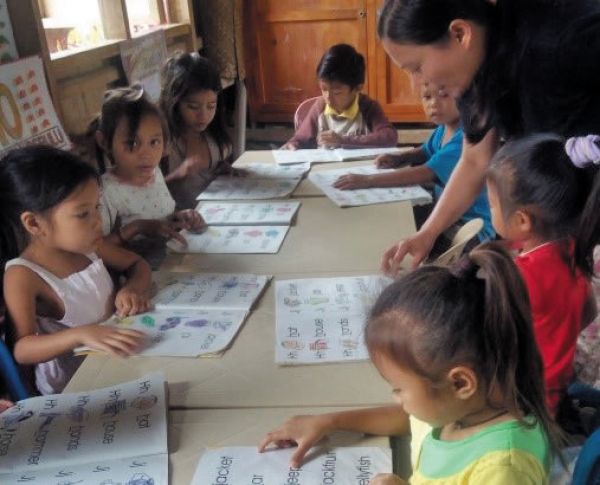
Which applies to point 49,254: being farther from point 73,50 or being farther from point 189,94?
point 73,50

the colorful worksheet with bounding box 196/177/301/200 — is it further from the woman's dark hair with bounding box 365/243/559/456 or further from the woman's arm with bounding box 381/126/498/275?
the woman's dark hair with bounding box 365/243/559/456

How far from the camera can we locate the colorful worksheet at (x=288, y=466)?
0.78 meters

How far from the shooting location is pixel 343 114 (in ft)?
8.48

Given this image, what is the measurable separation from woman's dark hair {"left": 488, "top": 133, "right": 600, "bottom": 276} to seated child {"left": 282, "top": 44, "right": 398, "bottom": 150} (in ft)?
4.41

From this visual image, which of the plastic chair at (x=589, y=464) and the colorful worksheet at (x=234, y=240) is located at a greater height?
the plastic chair at (x=589, y=464)

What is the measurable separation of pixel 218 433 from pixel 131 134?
1028 millimetres

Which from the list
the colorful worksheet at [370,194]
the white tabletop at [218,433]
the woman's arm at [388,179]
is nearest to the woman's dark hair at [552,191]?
the white tabletop at [218,433]

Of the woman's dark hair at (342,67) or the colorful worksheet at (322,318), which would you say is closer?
the colorful worksheet at (322,318)

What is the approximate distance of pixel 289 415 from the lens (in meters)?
0.91

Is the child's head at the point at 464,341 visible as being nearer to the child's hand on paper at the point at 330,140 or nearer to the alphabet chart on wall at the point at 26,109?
the alphabet chart on wall at the point at 26,109

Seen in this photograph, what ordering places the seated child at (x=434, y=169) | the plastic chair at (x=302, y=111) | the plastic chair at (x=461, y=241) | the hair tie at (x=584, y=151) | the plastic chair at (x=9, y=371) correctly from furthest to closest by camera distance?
the plastic chair at (x=302, y=111) → the seated child at (x=434, y=169) → the plastic chair at (x=461, y=241) → the plastic chair at (x=9, y=371) → the hair tie at (x=584, y=151)

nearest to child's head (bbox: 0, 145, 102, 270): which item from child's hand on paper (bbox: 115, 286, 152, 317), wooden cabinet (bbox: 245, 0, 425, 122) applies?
child's hand on paper (bbox: 115, 286, 152, 317)

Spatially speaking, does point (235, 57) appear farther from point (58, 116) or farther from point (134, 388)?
point (134, 388)

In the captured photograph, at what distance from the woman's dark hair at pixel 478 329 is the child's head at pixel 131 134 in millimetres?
1176
